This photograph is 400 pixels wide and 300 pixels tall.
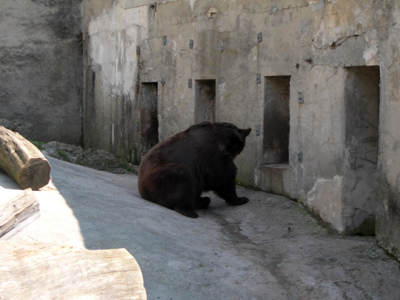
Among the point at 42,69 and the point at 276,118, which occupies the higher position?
the point at 42,69

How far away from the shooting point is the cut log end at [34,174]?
591cm

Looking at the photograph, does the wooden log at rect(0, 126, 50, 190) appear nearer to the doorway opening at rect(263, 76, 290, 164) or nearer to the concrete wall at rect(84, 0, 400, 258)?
the concrete wall at rect(84, 0, 400, 258)

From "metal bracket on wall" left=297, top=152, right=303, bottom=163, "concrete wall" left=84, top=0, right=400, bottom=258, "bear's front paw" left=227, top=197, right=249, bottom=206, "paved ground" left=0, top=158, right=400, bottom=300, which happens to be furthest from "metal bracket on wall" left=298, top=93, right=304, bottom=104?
"bear's front paw" left=227, top=197, right=249, bottom=206

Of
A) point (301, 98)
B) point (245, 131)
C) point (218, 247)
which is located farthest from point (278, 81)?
point (218, 247)

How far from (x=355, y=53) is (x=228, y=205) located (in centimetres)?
308

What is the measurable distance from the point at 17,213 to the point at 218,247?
2126 mm

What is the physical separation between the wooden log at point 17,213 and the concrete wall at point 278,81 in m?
3.26

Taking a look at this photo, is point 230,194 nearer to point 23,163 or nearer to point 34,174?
point 34,174

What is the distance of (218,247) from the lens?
5.55 metres

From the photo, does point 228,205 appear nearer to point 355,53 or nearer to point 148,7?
point 355,53

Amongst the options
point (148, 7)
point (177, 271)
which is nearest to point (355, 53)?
point (177, 271)

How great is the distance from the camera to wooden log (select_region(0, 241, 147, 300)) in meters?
2.77

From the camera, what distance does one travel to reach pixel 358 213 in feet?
19.6

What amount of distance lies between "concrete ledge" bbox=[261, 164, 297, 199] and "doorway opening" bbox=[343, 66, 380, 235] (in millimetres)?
1327
